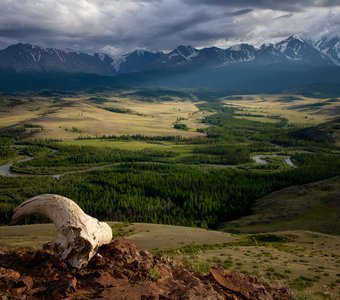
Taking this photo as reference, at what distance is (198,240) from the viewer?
73.2m

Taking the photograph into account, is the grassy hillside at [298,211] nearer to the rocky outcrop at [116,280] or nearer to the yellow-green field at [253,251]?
the yellow-green field at [253,251]

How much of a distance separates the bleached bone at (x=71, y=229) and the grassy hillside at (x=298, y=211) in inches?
3472

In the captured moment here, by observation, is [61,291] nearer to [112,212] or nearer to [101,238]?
[101,238]

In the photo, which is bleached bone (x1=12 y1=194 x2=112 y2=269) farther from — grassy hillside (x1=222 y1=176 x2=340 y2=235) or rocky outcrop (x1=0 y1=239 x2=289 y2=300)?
grassy hillside (x1=222 y1=176 x2=340 y2=235)

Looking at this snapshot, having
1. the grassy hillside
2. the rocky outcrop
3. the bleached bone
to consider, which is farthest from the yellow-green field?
the grassy hillside

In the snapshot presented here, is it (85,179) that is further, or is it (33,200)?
(85,179)

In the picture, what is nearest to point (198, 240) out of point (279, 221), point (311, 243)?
point (311, 243)

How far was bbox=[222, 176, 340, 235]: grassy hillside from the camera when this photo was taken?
10500cm

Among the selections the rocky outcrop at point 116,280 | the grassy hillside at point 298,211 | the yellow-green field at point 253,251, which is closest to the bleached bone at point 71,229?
the rocky outcrop at point 116,280

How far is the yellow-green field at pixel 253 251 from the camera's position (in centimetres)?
3984

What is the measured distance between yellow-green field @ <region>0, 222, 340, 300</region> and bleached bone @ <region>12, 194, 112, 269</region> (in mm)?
10762

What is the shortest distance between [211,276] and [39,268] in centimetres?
809

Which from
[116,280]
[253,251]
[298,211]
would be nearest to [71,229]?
[116,280]

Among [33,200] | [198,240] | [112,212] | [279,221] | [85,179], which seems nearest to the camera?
[33,200]
